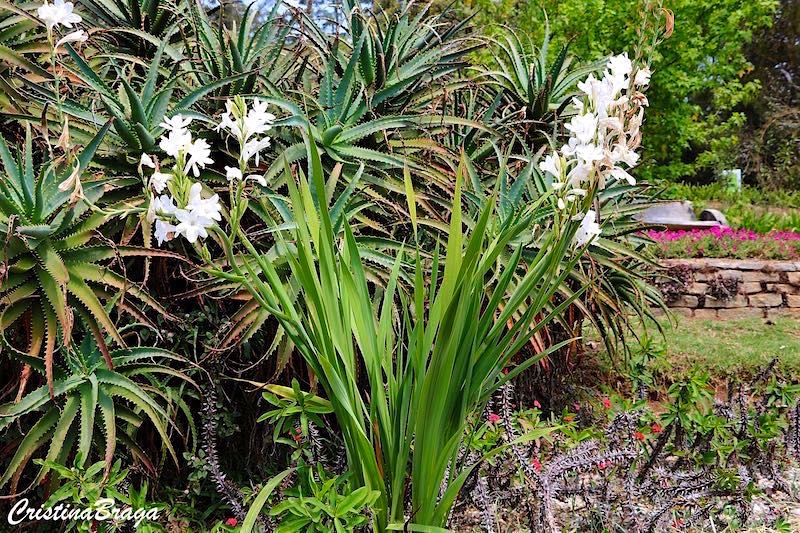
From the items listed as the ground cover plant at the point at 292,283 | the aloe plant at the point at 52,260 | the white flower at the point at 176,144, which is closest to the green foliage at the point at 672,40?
the ground cover plant at the point at 292,283

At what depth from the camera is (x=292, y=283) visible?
2008 millimetres

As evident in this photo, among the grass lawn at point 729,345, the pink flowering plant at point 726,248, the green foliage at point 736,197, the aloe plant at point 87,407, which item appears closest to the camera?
the aloe plant at point 87,407

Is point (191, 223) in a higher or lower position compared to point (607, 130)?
lower

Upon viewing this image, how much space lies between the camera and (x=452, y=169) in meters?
2.59

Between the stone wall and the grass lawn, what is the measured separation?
0.23m

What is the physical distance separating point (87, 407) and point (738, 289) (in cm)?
608

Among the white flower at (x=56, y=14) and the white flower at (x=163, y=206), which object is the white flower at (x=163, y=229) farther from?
the white flower at (x=56, y=14)

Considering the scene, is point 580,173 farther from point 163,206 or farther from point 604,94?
point 163,206

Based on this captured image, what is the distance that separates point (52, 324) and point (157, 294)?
0.47 metres

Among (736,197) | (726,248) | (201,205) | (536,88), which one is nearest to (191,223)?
(201,205)

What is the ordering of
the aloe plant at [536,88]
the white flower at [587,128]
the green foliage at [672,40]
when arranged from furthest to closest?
the green foliage at [672,40], the aloe plant at [536,88], the white flower at [587,128]

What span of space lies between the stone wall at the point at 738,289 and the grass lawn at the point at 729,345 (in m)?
0.23

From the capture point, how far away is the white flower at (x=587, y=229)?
140cm

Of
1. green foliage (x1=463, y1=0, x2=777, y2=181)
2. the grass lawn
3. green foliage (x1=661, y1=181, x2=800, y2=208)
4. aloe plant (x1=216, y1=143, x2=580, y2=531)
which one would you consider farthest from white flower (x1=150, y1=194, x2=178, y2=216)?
green foliage (x1=661, y1=181, x2=800, y2=208)
